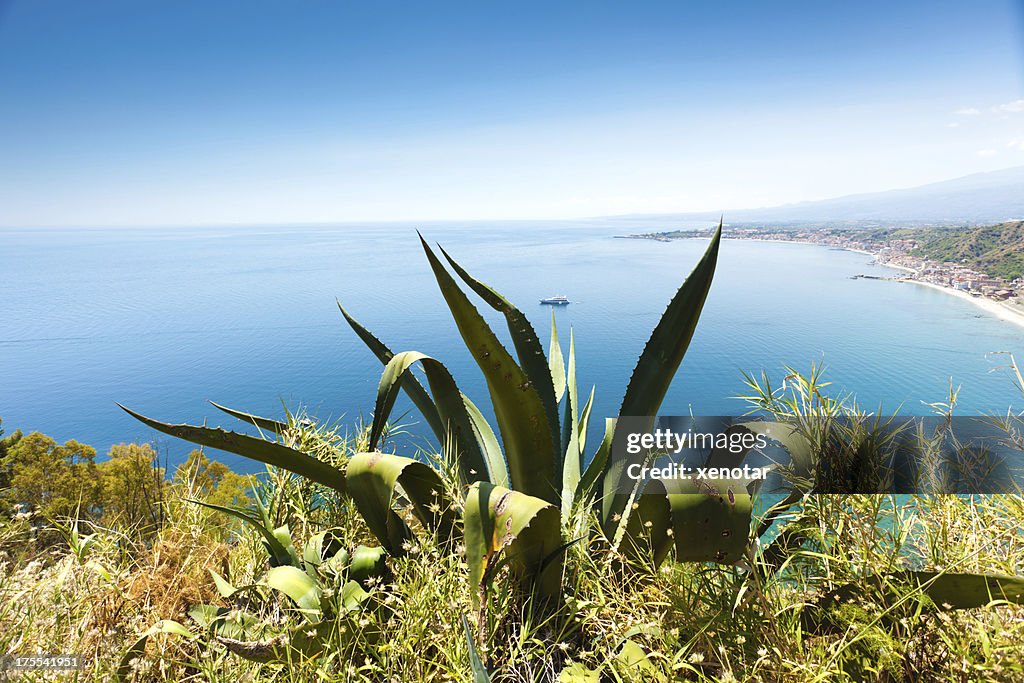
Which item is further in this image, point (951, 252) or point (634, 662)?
point (951, 252)

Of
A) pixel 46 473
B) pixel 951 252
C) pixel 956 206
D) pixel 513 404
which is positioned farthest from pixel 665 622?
pixel 956 206

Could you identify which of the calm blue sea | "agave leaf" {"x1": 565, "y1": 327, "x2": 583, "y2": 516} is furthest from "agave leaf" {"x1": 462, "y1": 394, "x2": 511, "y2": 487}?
the calm blue sea

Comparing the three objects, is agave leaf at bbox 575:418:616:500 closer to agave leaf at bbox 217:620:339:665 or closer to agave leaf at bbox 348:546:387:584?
agave leaf at bbox 348:546:387:584

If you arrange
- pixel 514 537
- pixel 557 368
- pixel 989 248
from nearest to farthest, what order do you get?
pixel 514 537 → pixel 557 368 → pixel 989 248

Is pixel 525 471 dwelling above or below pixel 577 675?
above

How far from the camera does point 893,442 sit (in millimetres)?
875

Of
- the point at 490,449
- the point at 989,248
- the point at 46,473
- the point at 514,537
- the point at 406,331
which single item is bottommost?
the point at 406,331

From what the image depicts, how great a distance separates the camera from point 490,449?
4.40 ft

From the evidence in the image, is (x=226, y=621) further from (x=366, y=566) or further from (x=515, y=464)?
(x=515, y=464)

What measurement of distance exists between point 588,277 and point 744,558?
30789mm

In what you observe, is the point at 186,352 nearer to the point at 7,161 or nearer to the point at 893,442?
the point at 7,161

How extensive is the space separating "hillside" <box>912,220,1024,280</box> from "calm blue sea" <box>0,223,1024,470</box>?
7.63 ft

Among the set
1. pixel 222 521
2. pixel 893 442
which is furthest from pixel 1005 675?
pixel 222 521

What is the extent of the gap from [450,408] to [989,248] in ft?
55.6
